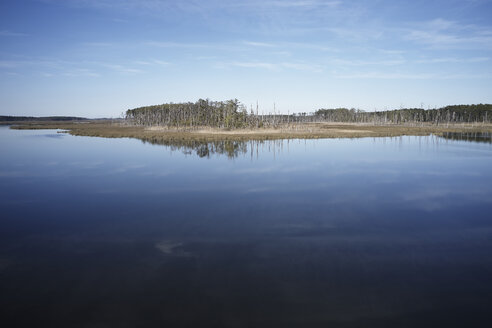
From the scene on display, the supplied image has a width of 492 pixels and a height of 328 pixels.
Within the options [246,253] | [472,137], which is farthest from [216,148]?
[472,137]

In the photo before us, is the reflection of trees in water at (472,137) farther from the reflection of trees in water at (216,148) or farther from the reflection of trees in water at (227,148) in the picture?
the reflection of trees in water at (216,148)

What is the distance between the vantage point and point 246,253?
9.16 m

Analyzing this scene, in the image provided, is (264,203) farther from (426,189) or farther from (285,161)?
(285,161)

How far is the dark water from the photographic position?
650 cm

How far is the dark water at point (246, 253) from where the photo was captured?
256 inches

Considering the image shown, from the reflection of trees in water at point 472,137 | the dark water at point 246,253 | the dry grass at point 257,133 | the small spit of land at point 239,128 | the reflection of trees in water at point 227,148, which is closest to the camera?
the dark water at point 246,253

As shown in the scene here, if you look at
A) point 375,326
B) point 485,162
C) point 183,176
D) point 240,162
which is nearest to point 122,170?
point 183,176

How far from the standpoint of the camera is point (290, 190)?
1711cm

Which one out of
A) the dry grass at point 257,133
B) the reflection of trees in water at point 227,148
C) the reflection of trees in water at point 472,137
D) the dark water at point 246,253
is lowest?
the dark water at point 246,253

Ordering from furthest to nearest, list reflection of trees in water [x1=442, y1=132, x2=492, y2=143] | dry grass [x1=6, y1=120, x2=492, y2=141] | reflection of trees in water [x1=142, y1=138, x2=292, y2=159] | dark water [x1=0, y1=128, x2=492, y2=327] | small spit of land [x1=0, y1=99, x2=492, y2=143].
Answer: small spit of land [x1=0, y1=99, x2=492, y2=143] < dry grass [x1=6, y1=120, x2=492, y2=141] < reflection of trees in water [x1=442, y1=132, x2=492, y2=143] < reflection of trees in water [x1=142, y1=138, x2=292, y2=159] < dark water [x1=0, y1=128, x2=492, y2=327]

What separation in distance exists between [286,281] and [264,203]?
7.03 meters

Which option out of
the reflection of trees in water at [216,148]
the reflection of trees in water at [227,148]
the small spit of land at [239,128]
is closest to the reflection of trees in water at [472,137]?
the small spit of land at [239,128]

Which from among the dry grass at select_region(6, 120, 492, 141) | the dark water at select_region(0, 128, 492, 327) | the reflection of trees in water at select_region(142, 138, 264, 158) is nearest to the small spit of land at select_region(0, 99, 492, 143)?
the dry grass at select_region(6, 120, 492, 141)

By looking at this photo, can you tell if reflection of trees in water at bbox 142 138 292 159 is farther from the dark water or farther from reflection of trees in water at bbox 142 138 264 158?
the dark water
